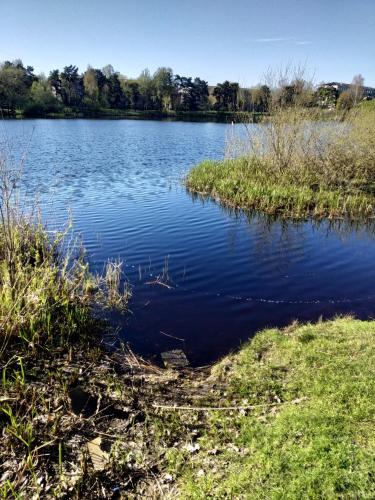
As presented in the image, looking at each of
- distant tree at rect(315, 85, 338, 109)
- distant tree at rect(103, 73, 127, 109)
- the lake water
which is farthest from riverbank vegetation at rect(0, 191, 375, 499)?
distant tree at rect(103, 73, 127, 109)

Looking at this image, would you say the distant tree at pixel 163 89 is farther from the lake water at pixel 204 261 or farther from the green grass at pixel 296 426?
the green grass at pixel 296 426

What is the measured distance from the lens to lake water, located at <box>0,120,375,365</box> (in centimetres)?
937

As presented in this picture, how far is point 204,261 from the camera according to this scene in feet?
44.5

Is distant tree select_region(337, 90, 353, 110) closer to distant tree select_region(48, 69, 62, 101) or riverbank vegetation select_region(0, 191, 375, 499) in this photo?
riverbank vegetation select_region(0, 191, 375, 499)

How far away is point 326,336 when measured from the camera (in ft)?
25.7

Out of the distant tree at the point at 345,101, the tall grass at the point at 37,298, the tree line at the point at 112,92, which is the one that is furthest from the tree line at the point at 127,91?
the tall grass at the point at 37,298

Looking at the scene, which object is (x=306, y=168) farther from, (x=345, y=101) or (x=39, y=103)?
(x=39, y=103)

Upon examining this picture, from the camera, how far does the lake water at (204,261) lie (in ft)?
30.7

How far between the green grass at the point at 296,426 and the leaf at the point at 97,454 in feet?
3.44

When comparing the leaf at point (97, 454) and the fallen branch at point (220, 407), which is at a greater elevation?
the leaf at point (97, 454)

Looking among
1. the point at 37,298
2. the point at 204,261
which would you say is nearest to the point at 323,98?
the point at 204,261

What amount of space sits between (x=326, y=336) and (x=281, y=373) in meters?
1.61

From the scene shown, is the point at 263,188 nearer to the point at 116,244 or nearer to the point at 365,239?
the point at 365,239

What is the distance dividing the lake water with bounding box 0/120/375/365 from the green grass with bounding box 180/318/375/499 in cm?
166
